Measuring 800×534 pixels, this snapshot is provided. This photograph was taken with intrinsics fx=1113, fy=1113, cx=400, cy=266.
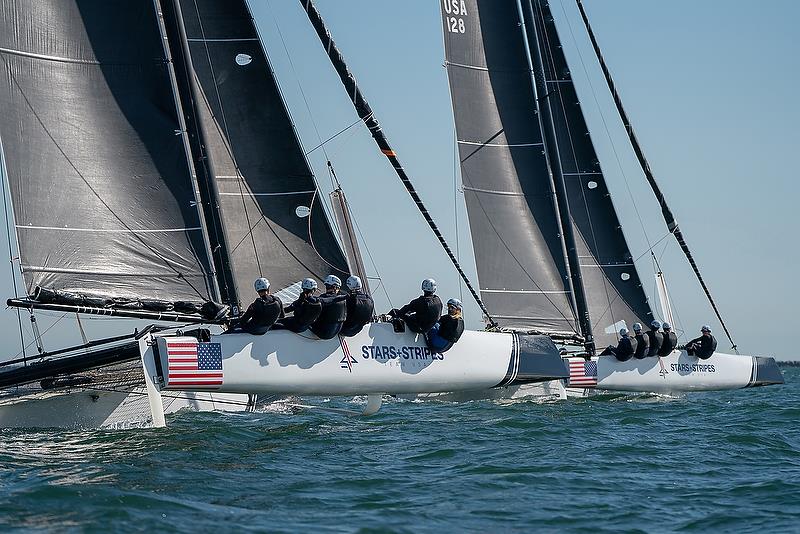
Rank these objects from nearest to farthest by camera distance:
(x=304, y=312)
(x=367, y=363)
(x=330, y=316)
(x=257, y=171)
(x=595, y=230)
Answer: (x=304, y=312)
(x=330, y=316)
(x=367, y=363)
(x=257, y=171)
(x=595, y=230)

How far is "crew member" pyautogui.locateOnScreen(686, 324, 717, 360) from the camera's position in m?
23.6

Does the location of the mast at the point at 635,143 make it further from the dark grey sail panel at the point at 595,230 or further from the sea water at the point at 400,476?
the sea water at the point at 400,476

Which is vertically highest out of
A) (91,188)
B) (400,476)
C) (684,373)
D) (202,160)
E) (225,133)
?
(225,133)

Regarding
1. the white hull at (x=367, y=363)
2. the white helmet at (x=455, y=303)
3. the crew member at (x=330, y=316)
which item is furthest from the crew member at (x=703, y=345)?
the crew member at (x=330, y=316)

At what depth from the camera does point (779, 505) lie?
30.1ft

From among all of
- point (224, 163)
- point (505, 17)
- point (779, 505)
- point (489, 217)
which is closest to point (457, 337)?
point (224, 163)

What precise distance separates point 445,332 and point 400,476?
5044 millimetres

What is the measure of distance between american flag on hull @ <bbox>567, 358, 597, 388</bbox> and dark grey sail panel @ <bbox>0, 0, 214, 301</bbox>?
321 inches

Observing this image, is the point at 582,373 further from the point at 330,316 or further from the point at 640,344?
the point at 330,316

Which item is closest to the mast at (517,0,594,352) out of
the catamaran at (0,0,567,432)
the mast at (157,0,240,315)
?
the catamaran at (0,0,567,432)

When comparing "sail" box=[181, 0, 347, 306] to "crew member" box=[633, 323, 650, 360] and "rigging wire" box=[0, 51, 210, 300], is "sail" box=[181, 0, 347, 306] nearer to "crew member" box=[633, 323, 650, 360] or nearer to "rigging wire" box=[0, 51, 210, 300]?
"rigging wire" box=[0, 51, 210, 300]

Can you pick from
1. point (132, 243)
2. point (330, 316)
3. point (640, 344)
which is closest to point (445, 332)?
point (330, 316)

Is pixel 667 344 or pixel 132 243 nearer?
pixel 132 243

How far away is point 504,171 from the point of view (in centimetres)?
2308
